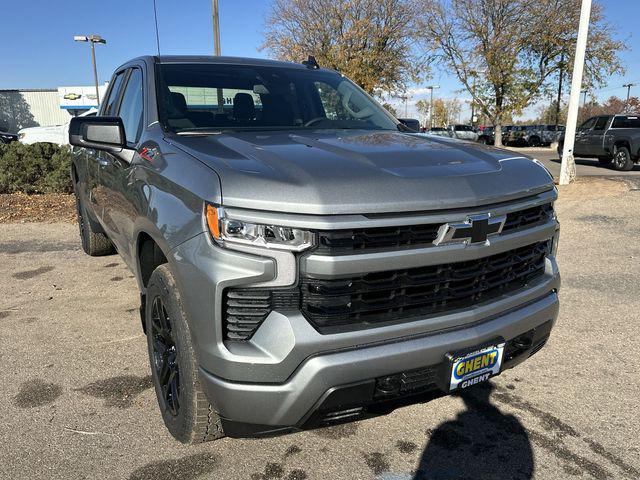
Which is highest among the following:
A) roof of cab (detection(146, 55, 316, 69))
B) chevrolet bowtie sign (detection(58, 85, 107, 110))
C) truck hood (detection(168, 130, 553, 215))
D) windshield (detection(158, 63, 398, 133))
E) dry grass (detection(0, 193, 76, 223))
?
chevrolet bowtie sign (detection(58, 85, 107, 110))

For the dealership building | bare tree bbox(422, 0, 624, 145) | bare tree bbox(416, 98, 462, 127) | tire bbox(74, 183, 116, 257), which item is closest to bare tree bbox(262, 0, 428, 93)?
bare tree bbox(422, 0, 624, 145)

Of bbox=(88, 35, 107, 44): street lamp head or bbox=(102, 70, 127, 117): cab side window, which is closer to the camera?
A: bbox=(102, 70, 127, 117): cab side window

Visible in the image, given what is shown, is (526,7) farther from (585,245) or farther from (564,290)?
(564,290)

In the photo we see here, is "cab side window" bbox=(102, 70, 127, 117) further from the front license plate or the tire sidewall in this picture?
the front license plate

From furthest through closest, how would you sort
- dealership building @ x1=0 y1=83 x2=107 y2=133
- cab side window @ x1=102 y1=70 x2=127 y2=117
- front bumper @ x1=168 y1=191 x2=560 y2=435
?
dealership building @ x1=0 y1=83 x2=107 y2=133 < cab side window @ x1=102 y1=70 x2=127 y2=117 < front bumper @ x1=168 y1=191 x2=560 y2=435

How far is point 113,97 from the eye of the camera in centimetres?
433

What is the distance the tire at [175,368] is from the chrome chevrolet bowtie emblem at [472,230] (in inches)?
43.9

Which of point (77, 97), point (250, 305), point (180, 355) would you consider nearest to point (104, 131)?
point (180, 355)

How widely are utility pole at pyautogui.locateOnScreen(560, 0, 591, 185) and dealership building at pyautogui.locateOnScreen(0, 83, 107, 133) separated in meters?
45.2

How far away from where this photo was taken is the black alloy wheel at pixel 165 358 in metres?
2.41

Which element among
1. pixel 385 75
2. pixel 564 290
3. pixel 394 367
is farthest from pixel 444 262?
pixel 385 75

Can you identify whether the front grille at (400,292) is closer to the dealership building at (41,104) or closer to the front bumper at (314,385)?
the front bumper at (314,385)

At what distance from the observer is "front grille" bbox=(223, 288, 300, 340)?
1894 mm

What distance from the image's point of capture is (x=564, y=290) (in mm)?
4898
